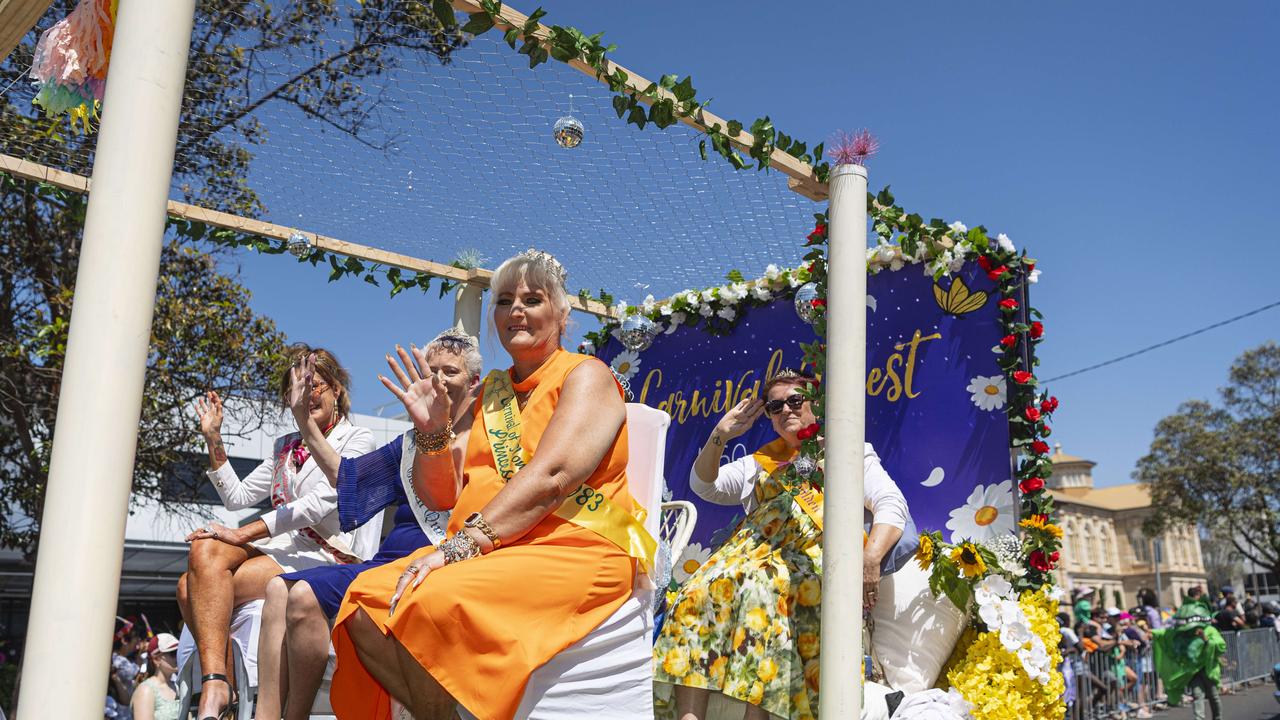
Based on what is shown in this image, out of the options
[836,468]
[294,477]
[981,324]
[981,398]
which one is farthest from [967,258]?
[294,477]

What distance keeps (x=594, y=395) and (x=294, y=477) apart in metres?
1.89

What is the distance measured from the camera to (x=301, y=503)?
3672 millimetres

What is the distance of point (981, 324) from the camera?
4.99 meters

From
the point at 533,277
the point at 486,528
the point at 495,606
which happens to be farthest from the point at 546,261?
the point at 495,606

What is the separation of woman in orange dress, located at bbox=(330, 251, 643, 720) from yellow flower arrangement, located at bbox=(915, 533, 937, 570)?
2.03 m

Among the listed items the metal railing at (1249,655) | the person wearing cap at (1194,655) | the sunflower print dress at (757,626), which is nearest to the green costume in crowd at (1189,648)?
the person wearing cap at (1194,655)

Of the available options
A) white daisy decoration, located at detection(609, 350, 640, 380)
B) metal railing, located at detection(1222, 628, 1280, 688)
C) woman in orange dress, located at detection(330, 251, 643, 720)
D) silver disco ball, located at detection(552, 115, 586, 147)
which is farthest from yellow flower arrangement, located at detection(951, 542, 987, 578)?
metal railing, located at detection(1222, 628, 1280, 688)

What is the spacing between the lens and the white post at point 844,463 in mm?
2988

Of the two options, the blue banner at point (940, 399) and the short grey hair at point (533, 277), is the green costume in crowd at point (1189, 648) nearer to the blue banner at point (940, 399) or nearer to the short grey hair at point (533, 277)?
the blue banner at point (940, 399)

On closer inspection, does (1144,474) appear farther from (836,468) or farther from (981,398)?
(836,468)

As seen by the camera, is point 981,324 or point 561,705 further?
point 981,324

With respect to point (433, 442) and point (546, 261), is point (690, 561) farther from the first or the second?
point (546, 261)

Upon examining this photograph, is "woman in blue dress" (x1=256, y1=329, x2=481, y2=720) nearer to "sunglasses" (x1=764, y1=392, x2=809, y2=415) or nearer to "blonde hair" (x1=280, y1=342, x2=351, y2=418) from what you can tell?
"blonde hair" (x1=280, y1=342, x2=351, y2=418)

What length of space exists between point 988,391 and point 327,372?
3.30 metres
